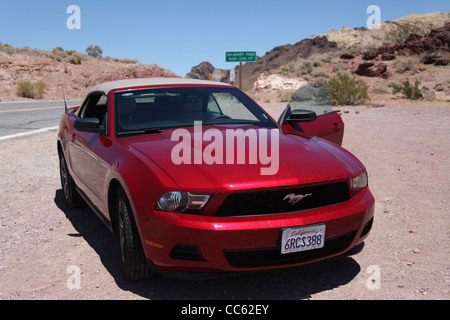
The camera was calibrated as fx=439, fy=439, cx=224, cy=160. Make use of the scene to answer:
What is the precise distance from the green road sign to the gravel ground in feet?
61.6

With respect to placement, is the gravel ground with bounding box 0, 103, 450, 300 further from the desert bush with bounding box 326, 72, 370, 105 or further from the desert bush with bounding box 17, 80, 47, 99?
the desert bush with bounding box 17, 80, 47, 99

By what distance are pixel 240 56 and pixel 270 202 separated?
23249 millimetres

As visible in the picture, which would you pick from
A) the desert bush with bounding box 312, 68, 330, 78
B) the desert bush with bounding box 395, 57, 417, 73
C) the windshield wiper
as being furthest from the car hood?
the desert bush with bounding box 312, 68, 330, 78

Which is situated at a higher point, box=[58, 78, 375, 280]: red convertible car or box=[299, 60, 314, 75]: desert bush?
box=[299, 60, 314, 75]: desert bush

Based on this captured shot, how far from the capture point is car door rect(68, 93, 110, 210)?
3838mm

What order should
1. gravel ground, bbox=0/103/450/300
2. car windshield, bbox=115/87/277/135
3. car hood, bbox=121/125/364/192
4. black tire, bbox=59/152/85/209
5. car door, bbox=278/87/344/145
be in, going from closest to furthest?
car hood, bbox=121/125/364/192
gravel ground, bbox=0/103/450/300
car windshield, bbox=115/87/277/135
black tire, bbox=59/152/85/209
car door, bbox=278/87/344/145

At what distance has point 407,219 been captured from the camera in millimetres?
4797

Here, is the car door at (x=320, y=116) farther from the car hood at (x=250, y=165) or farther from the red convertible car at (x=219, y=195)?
the car hood at (x=250, y=165)

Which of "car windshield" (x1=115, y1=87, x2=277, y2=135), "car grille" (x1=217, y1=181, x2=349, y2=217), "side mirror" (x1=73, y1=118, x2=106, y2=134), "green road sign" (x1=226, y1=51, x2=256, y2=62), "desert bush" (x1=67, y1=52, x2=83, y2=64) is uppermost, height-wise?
"desert bush" (x1=67, y1=52, x2=83, y2=64)

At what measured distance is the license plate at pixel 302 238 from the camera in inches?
112

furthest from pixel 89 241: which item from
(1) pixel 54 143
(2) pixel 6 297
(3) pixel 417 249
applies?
(1) pixel 54 143

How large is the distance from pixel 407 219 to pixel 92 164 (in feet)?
11.0

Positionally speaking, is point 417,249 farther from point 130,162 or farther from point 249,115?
point 130,162

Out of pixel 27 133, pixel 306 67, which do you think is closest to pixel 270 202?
pixel 27 133
